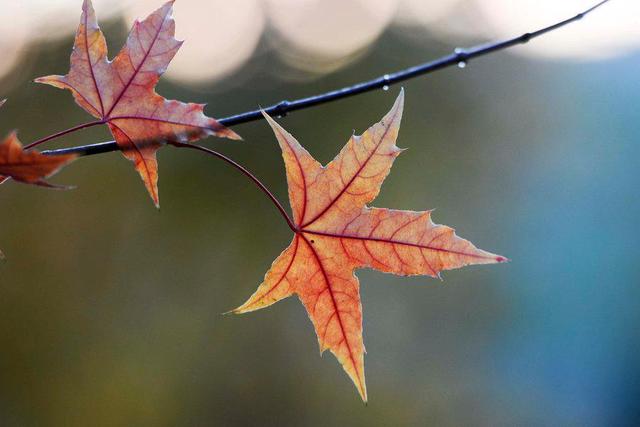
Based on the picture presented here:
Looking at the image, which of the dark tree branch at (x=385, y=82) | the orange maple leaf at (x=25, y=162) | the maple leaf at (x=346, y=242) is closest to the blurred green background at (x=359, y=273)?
the maple leaf at (x=346, y=242)

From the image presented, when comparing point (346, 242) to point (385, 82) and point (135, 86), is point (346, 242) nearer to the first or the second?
point (385, 82)

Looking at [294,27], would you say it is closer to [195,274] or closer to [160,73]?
[195,274]

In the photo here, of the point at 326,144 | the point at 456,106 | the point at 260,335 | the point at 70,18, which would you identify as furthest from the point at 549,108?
the point at 70,18

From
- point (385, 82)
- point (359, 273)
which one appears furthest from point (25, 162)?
point (359, 273)

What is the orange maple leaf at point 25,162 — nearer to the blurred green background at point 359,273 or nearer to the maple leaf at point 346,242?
the maple leaf at point 346,242

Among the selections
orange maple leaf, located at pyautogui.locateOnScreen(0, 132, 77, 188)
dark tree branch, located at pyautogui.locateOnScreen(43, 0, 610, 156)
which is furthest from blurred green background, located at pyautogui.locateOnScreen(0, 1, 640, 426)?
orange maple leaf, located at pyautogui.locateOnScreen(0, 132, 77, 188)
